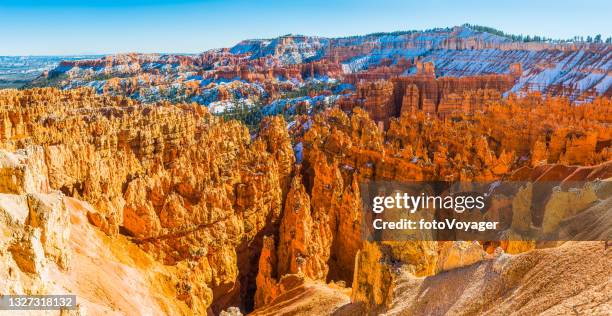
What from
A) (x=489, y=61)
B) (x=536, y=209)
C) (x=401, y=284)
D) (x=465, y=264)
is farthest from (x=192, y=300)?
(x=489, y=61)

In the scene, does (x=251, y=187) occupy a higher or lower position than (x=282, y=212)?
higher

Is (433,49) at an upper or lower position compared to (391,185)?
upper

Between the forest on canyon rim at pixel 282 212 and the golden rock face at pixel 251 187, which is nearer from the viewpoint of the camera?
the forest on canyon rim at pixel 282 212

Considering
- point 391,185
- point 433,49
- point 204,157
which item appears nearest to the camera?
point 391,185

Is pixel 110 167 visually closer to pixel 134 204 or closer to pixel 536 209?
pixel 134 204

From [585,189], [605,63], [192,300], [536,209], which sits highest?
[605,63]

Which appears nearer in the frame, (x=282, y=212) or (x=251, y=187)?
(x=251, y=187)

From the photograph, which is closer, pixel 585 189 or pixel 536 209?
pixel 585 189

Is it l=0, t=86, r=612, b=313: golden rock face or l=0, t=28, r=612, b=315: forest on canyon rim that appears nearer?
l=0, t=28, r=612, b=315: forest on canyon rim
